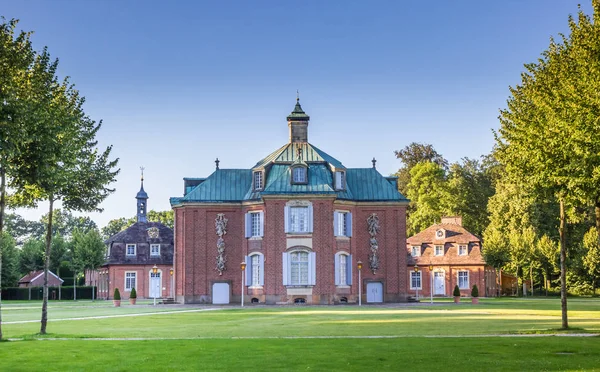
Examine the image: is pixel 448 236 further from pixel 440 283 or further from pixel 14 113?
pixel 14 113

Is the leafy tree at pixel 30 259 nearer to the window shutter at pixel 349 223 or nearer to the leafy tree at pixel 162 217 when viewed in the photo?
the leafy tree at pixel 162 217

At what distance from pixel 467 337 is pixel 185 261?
39.1 meters

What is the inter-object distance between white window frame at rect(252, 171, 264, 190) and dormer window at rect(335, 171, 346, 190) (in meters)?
5.51

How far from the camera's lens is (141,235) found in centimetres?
8619

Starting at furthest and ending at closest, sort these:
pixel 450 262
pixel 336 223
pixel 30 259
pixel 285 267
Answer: pixel 30 259, pixel 450 262, pixel 336 223, pixel 285 267

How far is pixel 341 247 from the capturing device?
2319 inches

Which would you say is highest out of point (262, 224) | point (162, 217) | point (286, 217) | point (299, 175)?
point (162, 217)

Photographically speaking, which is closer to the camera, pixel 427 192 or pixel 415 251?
pixel 415 251

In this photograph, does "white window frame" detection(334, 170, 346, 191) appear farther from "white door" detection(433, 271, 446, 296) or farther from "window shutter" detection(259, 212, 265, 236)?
"white door" detection(433, 271, 446, 296)

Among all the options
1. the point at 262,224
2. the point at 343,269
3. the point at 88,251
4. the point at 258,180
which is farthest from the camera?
the point at 88,251

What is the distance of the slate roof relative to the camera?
8556cm

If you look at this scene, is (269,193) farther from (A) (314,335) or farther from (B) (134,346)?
(B) (134,346)

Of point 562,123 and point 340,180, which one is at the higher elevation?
point 340,180

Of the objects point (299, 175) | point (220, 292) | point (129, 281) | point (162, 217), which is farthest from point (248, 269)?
point (162, 217)
